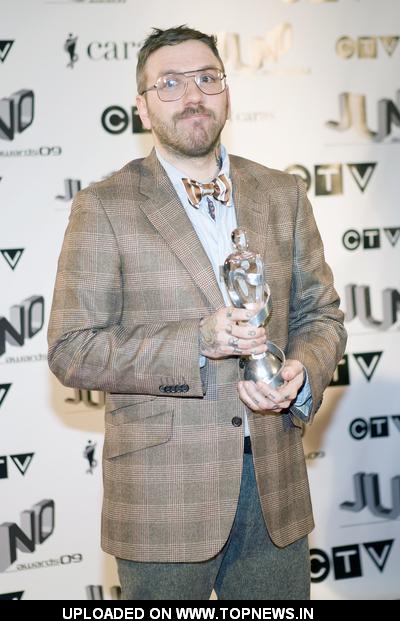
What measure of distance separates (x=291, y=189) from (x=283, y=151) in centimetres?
134

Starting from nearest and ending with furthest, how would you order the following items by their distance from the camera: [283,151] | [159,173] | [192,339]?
[192,339] < [159,173] < [283,151]

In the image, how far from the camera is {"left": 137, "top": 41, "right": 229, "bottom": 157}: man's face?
2.15 m

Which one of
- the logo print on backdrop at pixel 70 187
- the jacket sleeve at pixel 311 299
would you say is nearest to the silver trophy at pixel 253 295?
the jacket sleeve at pixel 311 299

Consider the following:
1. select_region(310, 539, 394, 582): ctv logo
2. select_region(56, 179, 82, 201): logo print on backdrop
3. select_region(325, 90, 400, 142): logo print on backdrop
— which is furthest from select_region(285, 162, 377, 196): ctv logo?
select_region(310, 539, 394, 582): ctv logo

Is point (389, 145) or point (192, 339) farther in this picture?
point (389, 145)

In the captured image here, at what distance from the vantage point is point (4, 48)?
3.27m

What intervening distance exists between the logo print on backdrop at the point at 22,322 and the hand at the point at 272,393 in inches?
63.9

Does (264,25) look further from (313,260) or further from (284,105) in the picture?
(313,260)

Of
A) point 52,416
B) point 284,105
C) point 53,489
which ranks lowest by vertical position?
point 53,489

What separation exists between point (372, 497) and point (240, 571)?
5.96 feet

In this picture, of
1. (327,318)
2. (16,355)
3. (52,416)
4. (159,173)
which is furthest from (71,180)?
(327,318)

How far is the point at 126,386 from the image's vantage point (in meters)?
2.01

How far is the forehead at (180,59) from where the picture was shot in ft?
7.25

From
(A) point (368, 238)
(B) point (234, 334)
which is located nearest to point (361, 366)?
(A) point (368, 238)
